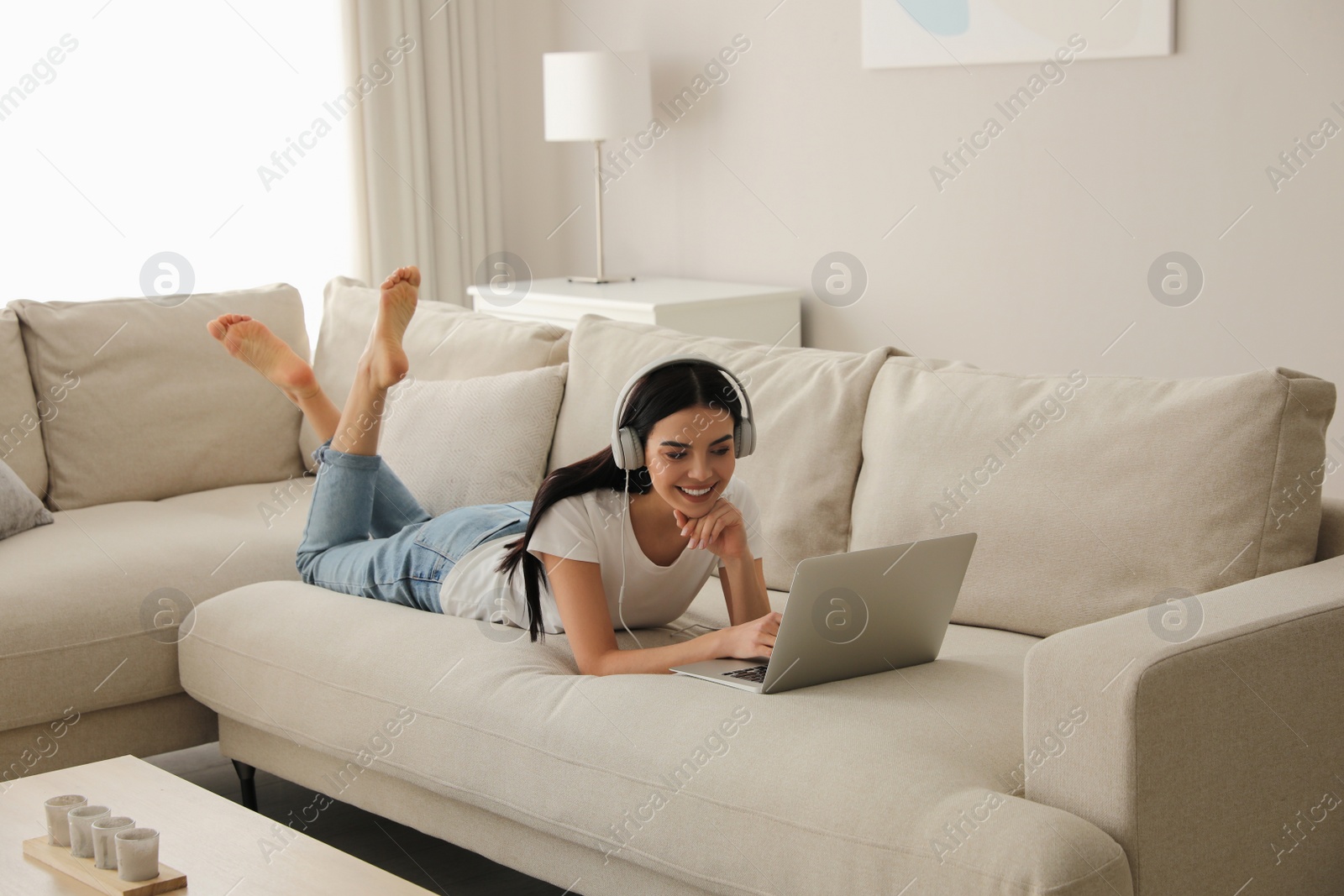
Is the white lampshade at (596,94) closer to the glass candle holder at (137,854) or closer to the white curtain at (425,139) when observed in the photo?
the white curtain at (425,139)

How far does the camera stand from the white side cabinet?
13.2 ft

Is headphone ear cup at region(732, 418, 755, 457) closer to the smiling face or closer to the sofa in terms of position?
the smiling face

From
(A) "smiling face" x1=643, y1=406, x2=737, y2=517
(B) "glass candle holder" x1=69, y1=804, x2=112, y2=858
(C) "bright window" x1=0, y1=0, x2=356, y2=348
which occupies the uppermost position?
(C) "bright window" x1=0, y1=0, x2=356, y2=348

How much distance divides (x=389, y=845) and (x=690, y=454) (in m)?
1.00

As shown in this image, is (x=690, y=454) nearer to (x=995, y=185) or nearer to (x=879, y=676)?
(x=879, y=676)

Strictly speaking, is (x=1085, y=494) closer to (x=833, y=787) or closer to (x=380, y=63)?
(x=833, y=787)

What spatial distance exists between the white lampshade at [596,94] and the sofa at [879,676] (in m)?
1.69

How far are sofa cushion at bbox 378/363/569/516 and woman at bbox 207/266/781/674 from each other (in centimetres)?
12

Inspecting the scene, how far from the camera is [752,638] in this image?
1.79m

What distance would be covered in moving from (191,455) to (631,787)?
1.80 m

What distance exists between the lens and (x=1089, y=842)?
135cm

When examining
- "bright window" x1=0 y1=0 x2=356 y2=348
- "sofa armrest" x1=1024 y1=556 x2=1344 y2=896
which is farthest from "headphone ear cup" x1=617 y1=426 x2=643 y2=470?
"bright window" x1=0 y1=0 x2=356 y2=348

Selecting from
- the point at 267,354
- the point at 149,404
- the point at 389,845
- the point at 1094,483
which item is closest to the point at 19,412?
the point at 149,404

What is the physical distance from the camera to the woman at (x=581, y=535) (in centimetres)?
184
